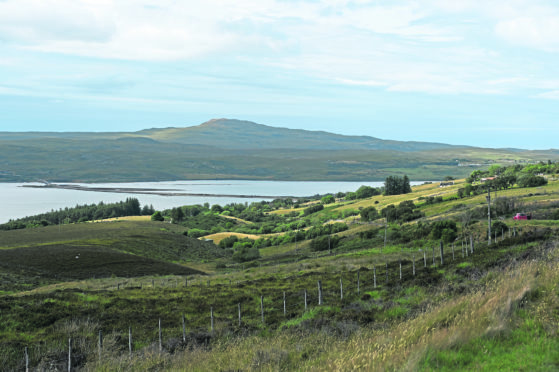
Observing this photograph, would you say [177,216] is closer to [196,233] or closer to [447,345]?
[196,233]

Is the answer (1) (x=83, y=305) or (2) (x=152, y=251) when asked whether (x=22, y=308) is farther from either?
(2) (x=152, y=251)

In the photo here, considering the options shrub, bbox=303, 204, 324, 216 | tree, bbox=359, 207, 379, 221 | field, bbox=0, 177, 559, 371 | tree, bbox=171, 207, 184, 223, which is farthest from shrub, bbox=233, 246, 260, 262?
shrub, bbox=303, 204, 324, 216

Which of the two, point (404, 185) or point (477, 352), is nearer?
point (477, 352)

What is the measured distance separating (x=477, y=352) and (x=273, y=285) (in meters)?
29.2

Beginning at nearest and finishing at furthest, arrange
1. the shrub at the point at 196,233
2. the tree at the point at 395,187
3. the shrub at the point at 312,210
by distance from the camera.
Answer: the shrub at the point at 196,233, the shrub at the point at 312,210, the tree at the point at 395,187

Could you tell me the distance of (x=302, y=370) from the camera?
805 cm

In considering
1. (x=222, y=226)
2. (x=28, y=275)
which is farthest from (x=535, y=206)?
(x=222, y=226)

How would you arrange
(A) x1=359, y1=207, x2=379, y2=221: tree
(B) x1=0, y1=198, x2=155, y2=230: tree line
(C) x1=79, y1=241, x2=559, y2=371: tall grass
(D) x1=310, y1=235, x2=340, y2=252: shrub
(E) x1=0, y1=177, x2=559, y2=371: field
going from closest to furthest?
1. (C) x1=79, y1=241, x2=559, y2=371: tall grass
2. (E) x1=0, y1=177, x2=559, y2=371: field
3. (D) x1=310, y1=235, x2=340, y2=252: shrub
4. (A) x1=359, y1=207, x2=379, y2=221: tree
5. (B) x1=0, y1=198, x2=155, y2=230: tree line

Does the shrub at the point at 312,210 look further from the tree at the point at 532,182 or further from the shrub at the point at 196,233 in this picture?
the tree at the point at 532,182

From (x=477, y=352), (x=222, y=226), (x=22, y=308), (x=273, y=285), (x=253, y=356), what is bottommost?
(x=222, y=226)

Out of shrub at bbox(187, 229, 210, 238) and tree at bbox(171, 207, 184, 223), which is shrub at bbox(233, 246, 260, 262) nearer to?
shrub at bbox(187, 229, 210, 238)

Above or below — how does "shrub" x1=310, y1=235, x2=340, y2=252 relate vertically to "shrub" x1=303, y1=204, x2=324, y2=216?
above

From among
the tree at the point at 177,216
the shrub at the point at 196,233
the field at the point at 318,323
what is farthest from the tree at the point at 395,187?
the field at the point at 318,323

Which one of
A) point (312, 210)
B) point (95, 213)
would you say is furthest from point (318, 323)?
point (95, 213)
